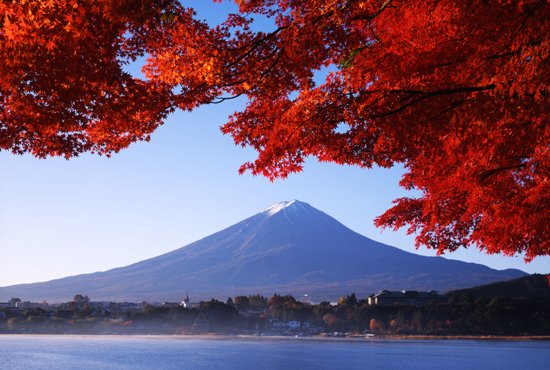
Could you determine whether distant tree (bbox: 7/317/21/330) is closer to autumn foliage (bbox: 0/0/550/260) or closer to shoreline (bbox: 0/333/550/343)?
shoreline (bbox: 0/333/550/343)

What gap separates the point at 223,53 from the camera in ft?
20.6

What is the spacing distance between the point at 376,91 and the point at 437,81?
0.77 m

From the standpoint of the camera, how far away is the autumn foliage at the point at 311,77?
15.5ft

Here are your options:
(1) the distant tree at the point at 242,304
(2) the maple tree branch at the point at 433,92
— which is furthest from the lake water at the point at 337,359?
(1) the distant tree at the point at 242,304

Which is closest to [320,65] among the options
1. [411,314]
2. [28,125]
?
[28,125]

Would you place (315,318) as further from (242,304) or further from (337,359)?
(337,359)

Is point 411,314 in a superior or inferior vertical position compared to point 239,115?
inferior

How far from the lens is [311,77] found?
6.69m

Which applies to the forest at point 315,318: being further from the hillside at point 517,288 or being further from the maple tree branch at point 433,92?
Answer: the maple tree branch at point 433,92

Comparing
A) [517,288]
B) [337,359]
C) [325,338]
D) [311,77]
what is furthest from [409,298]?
[311,77]

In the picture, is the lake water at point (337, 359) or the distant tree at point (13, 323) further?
the distant tree at point (13, 323)

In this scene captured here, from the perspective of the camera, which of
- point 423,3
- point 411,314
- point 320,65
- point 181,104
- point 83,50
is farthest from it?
point 411,314

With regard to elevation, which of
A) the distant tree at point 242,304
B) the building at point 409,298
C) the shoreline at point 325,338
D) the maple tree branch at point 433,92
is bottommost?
the shoreline at point 325,338

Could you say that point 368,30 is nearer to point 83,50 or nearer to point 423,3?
point 423,3
